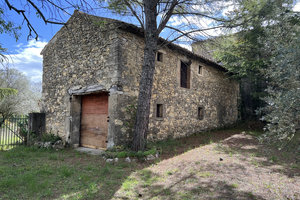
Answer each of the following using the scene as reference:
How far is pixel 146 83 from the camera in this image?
576 centimetres

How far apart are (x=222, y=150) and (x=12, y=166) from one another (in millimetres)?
6016

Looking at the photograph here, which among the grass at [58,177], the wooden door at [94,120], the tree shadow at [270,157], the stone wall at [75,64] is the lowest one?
the grass at [58,177]

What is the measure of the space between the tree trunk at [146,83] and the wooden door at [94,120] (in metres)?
1.64

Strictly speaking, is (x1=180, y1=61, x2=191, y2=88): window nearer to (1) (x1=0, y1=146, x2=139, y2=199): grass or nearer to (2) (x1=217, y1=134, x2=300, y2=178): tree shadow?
(2) (x1=217, y1=134, x2=300, y2=178): tree shadow

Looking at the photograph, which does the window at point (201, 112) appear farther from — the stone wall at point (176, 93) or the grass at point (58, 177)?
the grass at point (58, 177)

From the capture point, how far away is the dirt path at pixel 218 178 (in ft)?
11.0

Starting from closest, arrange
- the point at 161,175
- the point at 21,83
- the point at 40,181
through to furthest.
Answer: the point at 40,181 < the point at 161,175 < the point at 21,83

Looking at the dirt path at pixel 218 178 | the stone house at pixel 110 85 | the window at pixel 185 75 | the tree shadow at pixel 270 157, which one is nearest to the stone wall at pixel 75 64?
the stone house at pixel 110 85

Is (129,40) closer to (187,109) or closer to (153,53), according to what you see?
(153,53)

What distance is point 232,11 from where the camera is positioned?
6.73 meters

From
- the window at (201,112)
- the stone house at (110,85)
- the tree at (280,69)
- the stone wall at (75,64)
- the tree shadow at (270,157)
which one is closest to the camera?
the tree at (280,69)

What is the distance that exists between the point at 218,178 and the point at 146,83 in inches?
123

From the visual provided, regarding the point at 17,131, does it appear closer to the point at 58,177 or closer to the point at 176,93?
the point at 58,177

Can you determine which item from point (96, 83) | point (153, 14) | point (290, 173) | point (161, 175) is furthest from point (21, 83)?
point (290, 173)
